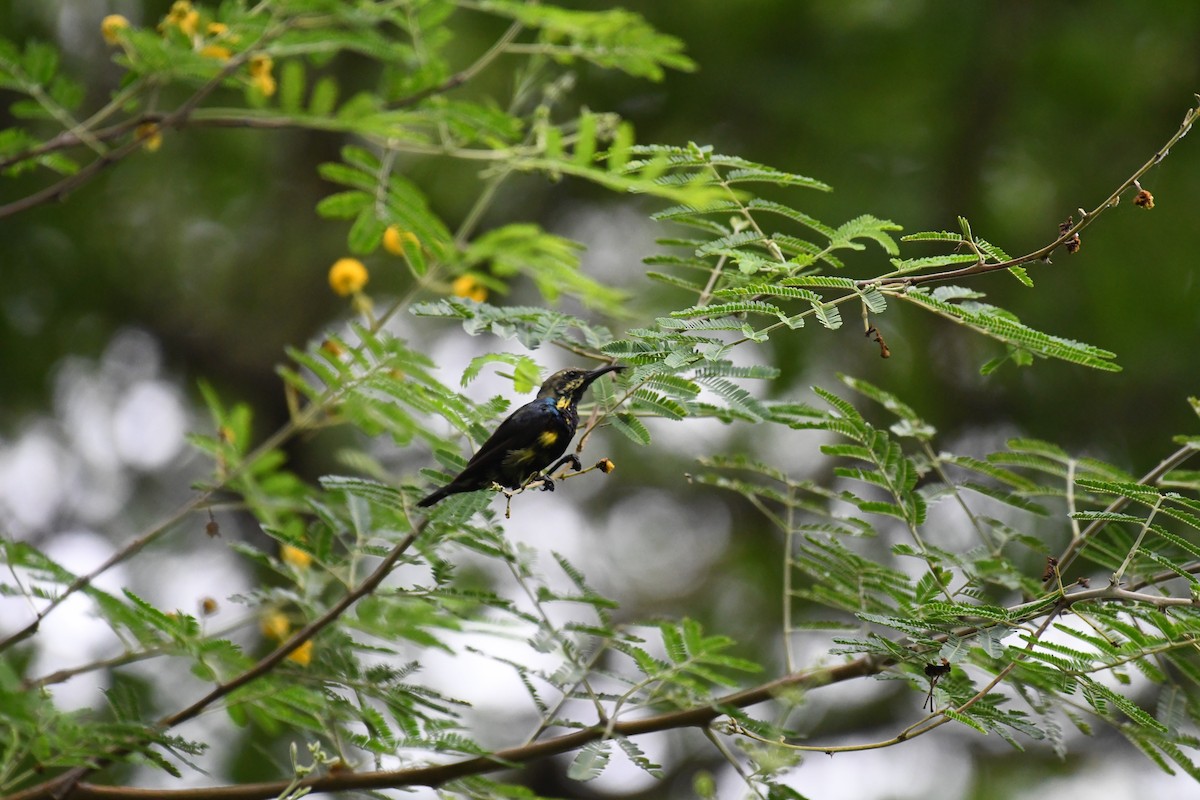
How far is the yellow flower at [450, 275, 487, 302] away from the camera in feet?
7.56

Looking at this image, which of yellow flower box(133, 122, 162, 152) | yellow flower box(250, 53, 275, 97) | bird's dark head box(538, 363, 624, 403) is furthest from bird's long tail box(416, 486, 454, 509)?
yellow flower box(250, 53, 275, 97)

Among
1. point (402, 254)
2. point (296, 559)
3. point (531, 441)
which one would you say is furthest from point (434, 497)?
point (402, 254)

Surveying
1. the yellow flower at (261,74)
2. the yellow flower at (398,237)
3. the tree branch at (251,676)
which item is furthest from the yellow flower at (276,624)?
the yellow flower at (261,74)

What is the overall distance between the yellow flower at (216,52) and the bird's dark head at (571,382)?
97 centimetres

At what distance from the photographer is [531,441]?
5.77ft

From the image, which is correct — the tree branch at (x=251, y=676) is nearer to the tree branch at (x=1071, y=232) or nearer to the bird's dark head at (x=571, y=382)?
the bird's dark head at (x=571, y=382)

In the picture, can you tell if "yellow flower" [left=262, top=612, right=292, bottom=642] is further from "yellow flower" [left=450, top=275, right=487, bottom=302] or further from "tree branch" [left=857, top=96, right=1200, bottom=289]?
"tree branch" [left=857, top=96, right=1200, bottom=289]

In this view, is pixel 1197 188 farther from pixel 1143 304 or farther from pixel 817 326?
pixel 817 326

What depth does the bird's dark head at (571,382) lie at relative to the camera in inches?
71.1

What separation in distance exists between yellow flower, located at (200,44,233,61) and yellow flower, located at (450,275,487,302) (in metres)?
0.63

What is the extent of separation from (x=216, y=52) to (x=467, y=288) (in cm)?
70

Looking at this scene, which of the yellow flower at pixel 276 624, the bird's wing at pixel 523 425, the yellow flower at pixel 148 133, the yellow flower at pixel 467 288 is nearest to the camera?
the bird's wing at pixel 523 425

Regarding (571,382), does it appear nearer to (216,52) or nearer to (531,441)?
(531,441)

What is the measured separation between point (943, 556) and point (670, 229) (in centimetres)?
284
